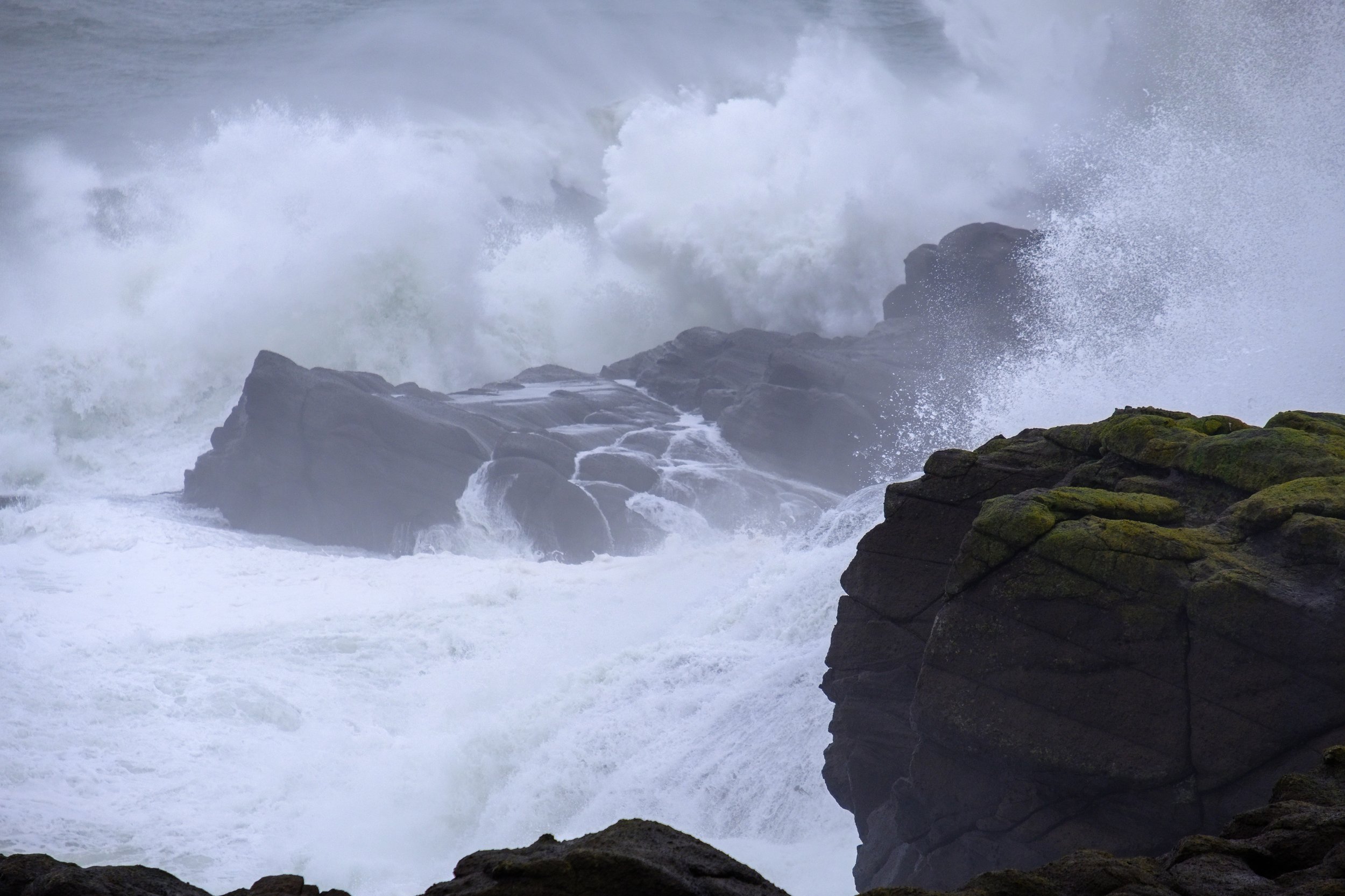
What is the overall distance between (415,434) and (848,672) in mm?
24483

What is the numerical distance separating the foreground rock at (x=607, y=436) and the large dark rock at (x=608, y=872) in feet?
89.2

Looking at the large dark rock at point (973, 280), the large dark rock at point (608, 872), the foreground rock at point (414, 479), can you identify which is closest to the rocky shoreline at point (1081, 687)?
the large dark rock at point (608, 872)

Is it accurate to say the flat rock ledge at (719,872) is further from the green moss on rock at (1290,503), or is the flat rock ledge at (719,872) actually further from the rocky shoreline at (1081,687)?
the green moss on rock at (1290,503)

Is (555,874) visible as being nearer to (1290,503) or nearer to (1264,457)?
(1290,503)

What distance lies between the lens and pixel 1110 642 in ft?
33.8

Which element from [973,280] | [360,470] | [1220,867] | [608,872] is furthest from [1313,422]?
[973,280]

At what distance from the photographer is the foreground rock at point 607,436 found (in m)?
34.8

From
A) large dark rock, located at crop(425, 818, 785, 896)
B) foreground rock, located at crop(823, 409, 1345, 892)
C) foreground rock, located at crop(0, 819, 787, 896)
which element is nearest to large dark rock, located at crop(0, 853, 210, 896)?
foreground rock, located at crop(0, 819, 787, 896)

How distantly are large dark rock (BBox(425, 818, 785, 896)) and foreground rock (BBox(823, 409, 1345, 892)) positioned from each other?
4.90 m

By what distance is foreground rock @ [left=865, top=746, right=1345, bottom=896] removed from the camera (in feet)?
20.9

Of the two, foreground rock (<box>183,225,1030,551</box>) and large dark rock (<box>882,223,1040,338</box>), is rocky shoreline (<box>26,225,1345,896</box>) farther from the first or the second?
large dark rock (<box>882,223,1040,338</box>)

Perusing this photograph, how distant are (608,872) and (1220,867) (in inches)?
137

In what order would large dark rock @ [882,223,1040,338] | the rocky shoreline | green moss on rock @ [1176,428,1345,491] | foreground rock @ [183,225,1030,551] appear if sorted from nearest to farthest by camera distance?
the rocky shoreline → green moss on rock @ [1176,428,1345,491] → foreground rock @ [183,225,1030,551] → large dark rock @ [882,223,1040,338]

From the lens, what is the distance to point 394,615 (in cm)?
2672
